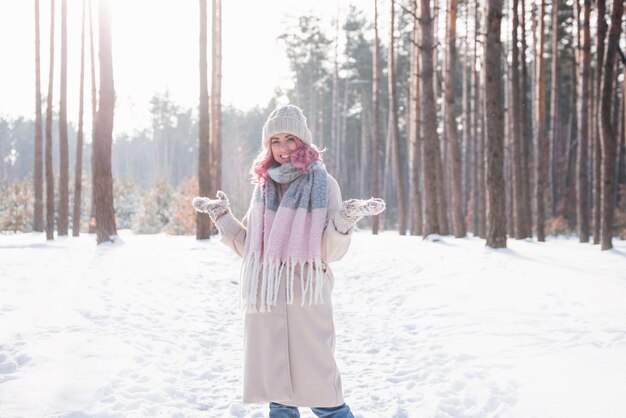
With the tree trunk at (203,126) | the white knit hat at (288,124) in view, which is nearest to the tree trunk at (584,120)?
the tree trunk at (203,126)

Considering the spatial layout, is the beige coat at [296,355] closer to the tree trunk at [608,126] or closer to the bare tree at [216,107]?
the tree trunk at [608,126]

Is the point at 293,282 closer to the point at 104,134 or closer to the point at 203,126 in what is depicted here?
the point at 104,134

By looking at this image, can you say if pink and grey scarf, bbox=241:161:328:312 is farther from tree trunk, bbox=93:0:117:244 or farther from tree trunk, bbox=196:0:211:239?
tree trunk, bbox=196:0:211:239

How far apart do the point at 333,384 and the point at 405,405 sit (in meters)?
1.31

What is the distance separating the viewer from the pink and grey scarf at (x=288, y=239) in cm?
247

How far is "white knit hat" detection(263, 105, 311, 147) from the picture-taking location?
8.42ft

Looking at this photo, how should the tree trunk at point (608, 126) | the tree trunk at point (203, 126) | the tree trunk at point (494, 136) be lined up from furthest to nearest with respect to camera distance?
the tree trunk at point (203, 126) < the tree trunk at point (494, 136) < the tree trunk at point (608, 126)

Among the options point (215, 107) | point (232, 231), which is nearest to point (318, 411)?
point (232, 231)

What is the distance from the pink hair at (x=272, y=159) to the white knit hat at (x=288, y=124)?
53 mm

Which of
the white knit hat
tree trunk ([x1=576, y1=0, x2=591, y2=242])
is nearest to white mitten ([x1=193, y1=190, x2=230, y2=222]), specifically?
the white knit hat

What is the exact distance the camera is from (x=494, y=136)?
30.2 ft

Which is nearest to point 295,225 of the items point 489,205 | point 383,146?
point 489,205

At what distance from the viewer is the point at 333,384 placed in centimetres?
253

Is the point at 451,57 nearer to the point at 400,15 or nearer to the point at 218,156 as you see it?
the point at 218,156
